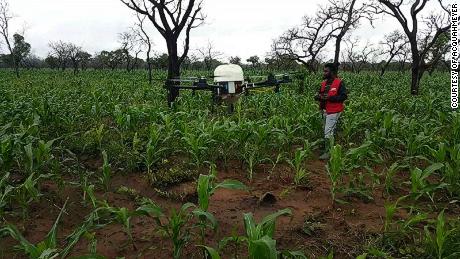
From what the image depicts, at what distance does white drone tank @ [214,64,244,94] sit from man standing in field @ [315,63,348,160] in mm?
3257

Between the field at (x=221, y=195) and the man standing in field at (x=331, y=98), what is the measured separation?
0.44 metres

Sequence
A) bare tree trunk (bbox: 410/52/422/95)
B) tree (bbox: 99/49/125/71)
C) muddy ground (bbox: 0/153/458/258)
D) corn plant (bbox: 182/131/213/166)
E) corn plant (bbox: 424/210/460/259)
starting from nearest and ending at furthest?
corn plant (bbox: 424/210/460/259) < muddy ground (bbox: 0/153/458/258) < corn plant (bbox: 182/131/213/166) < bare tree trunk (bbox: 410/52/422/95) < tree (bbox: 99/49/125/71)

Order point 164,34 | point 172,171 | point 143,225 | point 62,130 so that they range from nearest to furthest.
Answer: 1. point 143,225
2. point 172,171
3. point 62,130
4. point 164,34

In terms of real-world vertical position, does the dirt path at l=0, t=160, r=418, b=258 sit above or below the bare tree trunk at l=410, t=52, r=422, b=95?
below

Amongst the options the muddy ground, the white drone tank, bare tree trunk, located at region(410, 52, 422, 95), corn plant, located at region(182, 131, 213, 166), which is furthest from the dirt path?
bare tree trunk, located at region(410, 52, 422, 95)

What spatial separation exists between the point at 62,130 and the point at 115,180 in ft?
7.88

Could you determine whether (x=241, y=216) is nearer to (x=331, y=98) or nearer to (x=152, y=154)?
(x=152, y=154)

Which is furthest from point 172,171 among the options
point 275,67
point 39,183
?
point 275,67

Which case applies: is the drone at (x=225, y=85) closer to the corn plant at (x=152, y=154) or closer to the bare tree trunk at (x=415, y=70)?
the corn plant at (x=152, y=154)

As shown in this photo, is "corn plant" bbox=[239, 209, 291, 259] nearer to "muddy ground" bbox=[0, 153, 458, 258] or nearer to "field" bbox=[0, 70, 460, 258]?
"field" bbox=[0, 70, 460, 258]

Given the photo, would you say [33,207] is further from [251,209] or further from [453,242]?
A: [453,242]

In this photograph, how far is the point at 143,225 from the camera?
3.53 meters

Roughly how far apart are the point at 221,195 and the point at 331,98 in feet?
8.57

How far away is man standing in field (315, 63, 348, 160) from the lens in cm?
582
